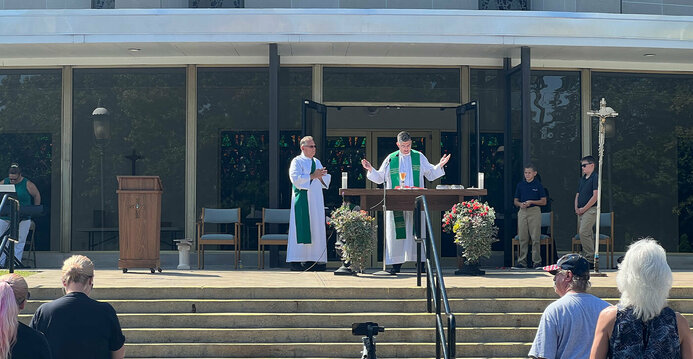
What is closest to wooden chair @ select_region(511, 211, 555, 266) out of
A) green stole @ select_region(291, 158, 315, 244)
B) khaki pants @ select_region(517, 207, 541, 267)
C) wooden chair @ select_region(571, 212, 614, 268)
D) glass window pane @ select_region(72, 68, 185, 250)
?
khaki pants @ select_region(517, 207, 541, 267)

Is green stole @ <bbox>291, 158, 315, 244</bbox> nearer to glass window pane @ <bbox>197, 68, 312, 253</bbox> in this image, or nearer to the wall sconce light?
glass window pane @ <bbox>197, 68, 312, 253</bbox>

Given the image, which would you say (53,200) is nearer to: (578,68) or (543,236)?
(543,236)

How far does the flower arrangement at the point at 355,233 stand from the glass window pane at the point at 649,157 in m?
4.98

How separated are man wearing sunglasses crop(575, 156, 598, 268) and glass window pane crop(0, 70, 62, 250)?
7573 millimetres

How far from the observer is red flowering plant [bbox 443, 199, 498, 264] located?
10.5m

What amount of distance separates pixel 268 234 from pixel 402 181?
2459 mm

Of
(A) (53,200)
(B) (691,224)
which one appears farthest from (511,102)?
(A) (53,200)

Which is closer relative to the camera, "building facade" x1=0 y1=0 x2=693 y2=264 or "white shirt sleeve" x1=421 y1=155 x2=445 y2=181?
"white shirt sleeve" x1=421 y1=155 x2=445 y2=181

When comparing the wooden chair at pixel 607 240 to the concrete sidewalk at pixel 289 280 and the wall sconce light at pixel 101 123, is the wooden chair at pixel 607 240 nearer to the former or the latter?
the concrete sidewalk at pixel 289 280

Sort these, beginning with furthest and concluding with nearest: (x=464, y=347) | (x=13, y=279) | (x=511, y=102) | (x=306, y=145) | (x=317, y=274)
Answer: (x=511, y=102) → (x=306, y=145) → (x=317, y=274) → (x=464, y=347) → (x=13, y=279)

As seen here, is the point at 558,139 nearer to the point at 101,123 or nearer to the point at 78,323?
the point at 101,123

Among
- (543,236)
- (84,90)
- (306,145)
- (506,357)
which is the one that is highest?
(84,90)

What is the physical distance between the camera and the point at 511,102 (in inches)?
537

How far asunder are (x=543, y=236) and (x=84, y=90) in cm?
709
